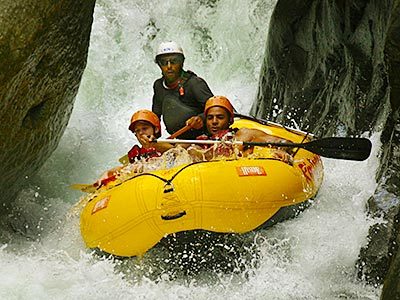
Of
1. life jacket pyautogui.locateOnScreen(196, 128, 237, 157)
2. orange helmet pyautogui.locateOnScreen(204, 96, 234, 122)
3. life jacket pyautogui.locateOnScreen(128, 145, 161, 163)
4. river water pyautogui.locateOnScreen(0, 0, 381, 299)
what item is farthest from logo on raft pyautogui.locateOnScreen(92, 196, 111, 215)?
orange helmet pyautogui.locateOnScreen(204, 96, 234, 122)

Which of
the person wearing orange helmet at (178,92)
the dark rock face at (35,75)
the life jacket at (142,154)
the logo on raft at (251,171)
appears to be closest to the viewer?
the logo on raft at (251,171)

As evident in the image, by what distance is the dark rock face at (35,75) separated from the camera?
5637mm

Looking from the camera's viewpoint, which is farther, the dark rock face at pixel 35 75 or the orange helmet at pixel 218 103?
the orange helmet at pixel 218 103

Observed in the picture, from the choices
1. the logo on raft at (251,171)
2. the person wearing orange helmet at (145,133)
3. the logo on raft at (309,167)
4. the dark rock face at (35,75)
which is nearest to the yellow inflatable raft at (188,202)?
the logo on raft at (251,171)

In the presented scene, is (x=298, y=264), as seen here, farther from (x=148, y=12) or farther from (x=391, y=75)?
(x=148, y=12)

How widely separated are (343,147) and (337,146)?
6 centimetres

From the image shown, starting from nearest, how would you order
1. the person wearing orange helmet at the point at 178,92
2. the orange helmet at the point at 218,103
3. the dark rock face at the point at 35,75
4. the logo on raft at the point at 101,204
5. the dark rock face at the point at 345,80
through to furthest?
the dark rock face at the point at 345,80 → the logo on raft at the point at 101,204 → the dark rock face at the point at 35,75 → the orange helmet at the point at 218,103 → the person wearing orange helmet at the point at 178,92

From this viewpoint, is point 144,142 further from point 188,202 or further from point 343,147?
point 343,147

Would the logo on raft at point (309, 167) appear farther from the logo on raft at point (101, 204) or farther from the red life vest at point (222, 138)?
the logo on raft at point (101, 204)

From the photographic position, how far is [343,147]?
5.64m

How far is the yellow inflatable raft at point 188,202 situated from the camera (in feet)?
17.0

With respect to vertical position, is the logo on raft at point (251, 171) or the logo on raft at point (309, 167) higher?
the logo on raft at point (251, 171)

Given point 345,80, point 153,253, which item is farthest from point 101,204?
point 345,80

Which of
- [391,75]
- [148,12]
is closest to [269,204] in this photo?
[391,75]
